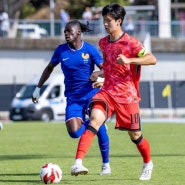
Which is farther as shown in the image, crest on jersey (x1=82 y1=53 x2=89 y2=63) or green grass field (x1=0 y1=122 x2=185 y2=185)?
crest on jersey (x1=82 y1=53 x2=89 y2=63)

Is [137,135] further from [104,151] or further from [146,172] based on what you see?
[104,151]

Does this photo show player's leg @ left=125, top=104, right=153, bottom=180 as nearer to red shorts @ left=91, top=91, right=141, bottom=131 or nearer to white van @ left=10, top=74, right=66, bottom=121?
red shorts @ left=91, top=91, right=141, bottom=131

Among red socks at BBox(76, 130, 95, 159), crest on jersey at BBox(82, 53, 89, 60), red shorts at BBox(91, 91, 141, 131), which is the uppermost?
crest on jersey at BBox(82, 53, 89, 60)

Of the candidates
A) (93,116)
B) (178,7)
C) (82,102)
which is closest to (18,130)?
(82,102)

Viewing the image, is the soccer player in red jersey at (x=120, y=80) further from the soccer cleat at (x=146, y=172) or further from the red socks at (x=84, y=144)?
the red socks at (x=84, y=144)

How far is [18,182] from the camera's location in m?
11.5

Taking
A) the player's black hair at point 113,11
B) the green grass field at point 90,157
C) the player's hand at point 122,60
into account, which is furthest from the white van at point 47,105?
the player's hand at point 122,60

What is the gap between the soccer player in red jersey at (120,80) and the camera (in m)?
11.2

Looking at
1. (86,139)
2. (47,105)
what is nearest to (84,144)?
(86,139)

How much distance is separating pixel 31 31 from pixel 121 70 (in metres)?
32.9

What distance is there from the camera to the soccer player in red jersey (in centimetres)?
1116

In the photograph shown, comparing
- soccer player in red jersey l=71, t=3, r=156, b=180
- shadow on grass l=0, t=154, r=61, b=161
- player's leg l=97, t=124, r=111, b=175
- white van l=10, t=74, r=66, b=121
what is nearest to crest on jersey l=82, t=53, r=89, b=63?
player's leg l=97, t=124, r=111, b=175

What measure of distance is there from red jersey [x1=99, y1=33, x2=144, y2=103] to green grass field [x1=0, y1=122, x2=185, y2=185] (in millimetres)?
1108

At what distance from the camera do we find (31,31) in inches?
1729
